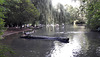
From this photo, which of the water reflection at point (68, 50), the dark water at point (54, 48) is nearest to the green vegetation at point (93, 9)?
the dark water at point (54, 48)

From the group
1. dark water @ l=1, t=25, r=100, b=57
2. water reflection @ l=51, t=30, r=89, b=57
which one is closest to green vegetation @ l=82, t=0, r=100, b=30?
dark water @ l=1, t=25, r=100, b=57

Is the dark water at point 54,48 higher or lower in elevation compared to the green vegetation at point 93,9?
lower

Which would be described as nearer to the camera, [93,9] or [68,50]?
[93,9]

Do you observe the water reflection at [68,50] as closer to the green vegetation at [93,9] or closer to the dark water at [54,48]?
the dark water at [54,48]

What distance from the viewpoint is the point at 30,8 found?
3997 centimetres

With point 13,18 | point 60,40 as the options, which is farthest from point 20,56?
point 13,18

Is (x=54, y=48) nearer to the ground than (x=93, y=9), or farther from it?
Result: nearer to the ground

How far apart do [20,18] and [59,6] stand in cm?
2404

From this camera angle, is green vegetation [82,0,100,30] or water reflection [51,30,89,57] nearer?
green vegetation [82,0,100,30]

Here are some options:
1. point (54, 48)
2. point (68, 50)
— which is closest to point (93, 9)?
point (68, 50)

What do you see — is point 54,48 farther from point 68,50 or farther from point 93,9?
point 93,9

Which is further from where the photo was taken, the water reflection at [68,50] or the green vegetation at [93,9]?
the water reflection at [68,50]

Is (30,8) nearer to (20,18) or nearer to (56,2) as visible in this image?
(20,18)

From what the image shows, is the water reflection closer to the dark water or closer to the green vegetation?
the dark water
